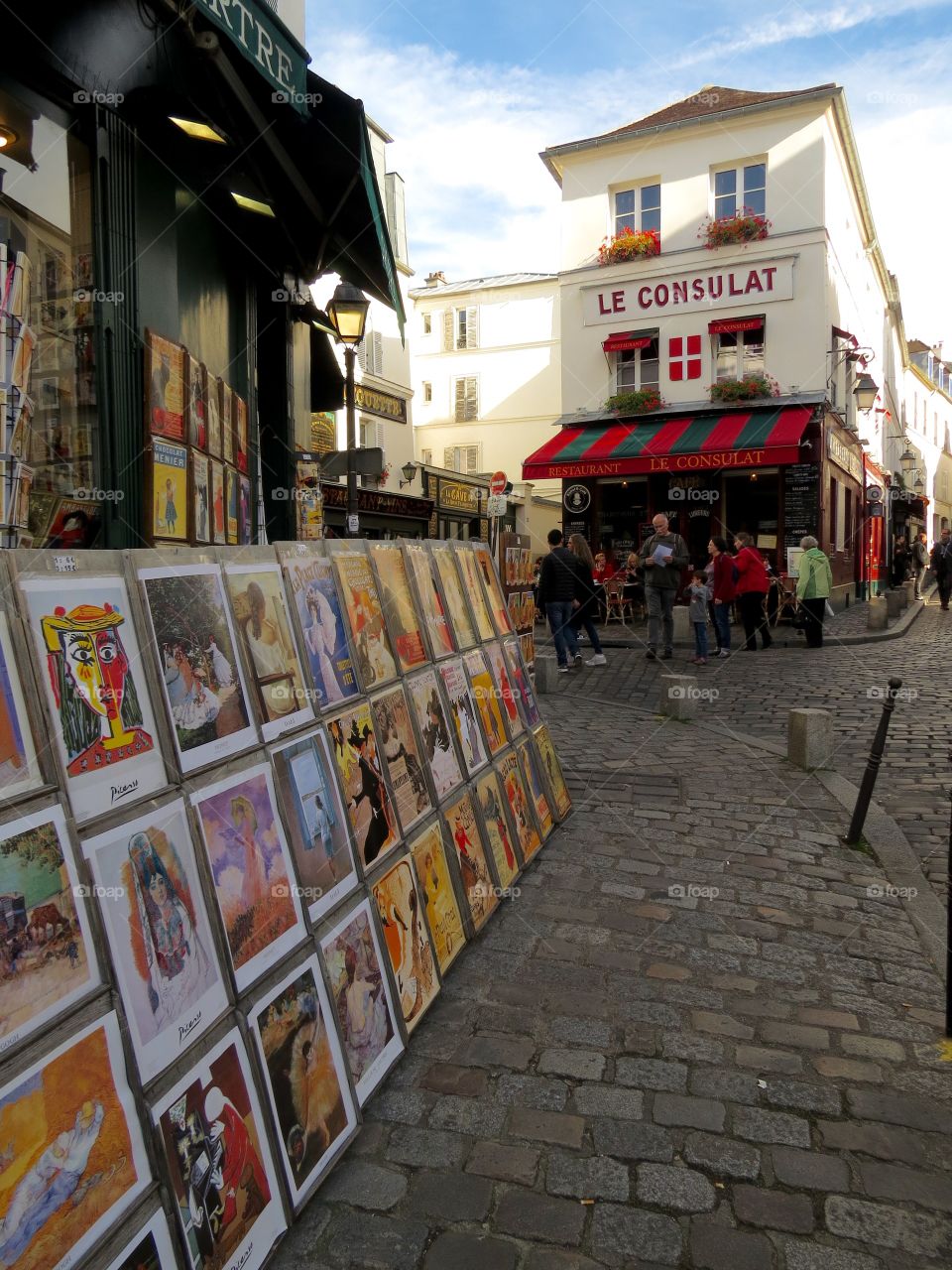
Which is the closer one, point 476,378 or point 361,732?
point 361,732

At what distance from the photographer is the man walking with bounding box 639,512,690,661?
12461 millimetres

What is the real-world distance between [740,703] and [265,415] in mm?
6081

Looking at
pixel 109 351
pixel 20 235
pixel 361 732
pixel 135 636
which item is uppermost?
pixel 20 235

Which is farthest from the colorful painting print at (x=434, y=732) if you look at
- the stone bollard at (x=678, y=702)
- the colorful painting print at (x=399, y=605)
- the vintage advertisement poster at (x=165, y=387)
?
the stone bollard at (x=678, y=702)

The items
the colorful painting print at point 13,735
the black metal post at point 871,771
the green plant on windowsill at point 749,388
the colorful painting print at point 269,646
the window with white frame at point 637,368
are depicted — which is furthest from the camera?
the window with white frame at point 637,368

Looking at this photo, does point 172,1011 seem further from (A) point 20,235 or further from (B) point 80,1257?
(A) point 20,235

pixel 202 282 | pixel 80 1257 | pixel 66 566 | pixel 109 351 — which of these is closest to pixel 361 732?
pixel 66 566

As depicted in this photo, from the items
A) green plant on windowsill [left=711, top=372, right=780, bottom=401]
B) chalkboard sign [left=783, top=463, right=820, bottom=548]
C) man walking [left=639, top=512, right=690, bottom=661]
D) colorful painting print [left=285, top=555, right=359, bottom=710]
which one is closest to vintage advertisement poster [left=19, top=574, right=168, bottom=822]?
colorful painting print [left=285, top=555, right=359, bottom=710]

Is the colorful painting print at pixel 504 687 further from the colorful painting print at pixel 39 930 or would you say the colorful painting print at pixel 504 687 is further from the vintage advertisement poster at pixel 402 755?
the colorful painting print at pixel 39 930

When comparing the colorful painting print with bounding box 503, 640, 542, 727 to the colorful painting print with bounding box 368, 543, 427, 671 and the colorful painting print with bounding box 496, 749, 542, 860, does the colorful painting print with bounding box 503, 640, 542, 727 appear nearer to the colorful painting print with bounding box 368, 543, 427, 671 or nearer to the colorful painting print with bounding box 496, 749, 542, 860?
the colorful painting print with bounding box 496, 749, 542, 860

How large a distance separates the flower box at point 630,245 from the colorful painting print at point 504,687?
19169 millimetres

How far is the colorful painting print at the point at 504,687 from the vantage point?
4887 millimetres

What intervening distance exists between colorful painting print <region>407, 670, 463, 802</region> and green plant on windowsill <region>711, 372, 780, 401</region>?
1812 centimetres

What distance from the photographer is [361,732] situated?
3.14 m
